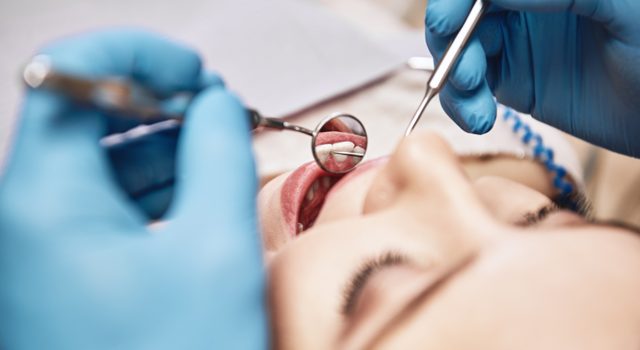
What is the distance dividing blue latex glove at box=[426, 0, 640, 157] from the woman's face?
0.34 m

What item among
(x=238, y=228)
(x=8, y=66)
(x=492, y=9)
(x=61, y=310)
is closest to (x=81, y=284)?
(x=61, y=310)

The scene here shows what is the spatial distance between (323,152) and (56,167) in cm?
44

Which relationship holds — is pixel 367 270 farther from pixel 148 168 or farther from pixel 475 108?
pixel 475 108

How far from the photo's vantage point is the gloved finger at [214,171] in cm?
53

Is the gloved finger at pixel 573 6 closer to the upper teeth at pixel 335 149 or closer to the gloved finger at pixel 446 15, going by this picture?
the gloved finger at pixel 446 15

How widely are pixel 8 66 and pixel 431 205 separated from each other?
3.62ft

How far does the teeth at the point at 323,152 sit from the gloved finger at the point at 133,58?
0.26m

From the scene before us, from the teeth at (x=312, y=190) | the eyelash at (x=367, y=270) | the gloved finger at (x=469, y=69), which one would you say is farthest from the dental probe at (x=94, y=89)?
the gloved finger at (x=469, y=69)

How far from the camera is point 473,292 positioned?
0.52 metres

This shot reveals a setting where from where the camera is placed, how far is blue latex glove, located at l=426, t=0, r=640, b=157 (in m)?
0.91

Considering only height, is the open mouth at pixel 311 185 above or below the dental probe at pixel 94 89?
below

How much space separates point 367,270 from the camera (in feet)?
1.92

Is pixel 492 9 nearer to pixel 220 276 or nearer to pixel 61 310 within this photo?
pixel 220 276

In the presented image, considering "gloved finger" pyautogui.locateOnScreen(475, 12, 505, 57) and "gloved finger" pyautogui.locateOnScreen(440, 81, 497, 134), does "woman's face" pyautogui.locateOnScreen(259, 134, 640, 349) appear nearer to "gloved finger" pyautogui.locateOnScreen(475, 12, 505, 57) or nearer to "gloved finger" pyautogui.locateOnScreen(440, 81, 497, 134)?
"gloved finger" pyautogui.locateOnScreen(440, 81, 497, 134)
